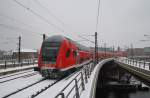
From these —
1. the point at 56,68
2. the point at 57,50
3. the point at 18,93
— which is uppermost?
the point at 57,50

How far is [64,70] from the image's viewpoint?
17.5 meters

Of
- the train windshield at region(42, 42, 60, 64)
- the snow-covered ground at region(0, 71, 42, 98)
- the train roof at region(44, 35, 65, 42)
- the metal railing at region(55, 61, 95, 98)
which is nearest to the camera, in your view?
the metal railing at region(55, 61, 95, 98)

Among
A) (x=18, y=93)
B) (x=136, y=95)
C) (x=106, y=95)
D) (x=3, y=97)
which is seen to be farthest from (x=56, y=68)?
(x=136, y=95)

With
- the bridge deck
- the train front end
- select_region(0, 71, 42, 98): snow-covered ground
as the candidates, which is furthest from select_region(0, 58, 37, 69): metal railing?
the bridge deck

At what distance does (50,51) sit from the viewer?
17531 mm

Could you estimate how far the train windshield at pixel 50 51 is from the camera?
1723cm

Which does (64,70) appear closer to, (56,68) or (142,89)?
(56,68)

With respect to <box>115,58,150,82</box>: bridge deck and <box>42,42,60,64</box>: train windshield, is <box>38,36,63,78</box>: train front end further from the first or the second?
<box>115,58,150,82</box>: bridge deck

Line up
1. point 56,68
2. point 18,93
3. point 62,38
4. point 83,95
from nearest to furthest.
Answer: point 83,95
point 18,93
point 56,68
point 62,38

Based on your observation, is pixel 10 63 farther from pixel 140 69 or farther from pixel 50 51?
pixel 140 69

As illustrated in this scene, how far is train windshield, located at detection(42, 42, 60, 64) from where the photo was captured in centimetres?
1723

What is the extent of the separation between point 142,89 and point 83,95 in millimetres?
32833

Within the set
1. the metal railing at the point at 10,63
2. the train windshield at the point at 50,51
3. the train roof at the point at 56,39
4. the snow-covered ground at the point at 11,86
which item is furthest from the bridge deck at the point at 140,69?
the metal railing at the point at 10,63

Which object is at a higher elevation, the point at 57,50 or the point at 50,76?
the point at 57,50
